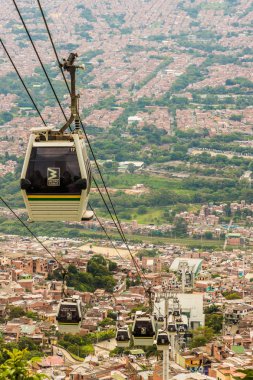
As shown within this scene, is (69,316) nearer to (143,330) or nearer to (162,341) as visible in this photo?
(143,330)

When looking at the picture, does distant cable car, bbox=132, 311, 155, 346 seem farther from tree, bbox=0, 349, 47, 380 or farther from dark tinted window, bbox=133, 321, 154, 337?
tree, bbox=0, 349, 47, 380

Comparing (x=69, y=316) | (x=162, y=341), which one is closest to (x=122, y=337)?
(x=162, y=341)

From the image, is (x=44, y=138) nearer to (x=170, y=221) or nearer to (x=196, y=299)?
(x=196, y=299)

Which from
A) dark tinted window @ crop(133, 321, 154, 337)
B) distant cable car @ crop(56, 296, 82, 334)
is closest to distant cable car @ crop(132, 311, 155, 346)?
dark tinted window @ crop(133, 321, 154, 337)

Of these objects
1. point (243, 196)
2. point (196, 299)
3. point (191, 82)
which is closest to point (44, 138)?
point (196, 299)

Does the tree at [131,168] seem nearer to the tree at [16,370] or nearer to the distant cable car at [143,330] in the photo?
the distant cable car at [143,330]

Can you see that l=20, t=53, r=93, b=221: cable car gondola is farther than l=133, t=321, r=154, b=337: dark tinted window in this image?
No
